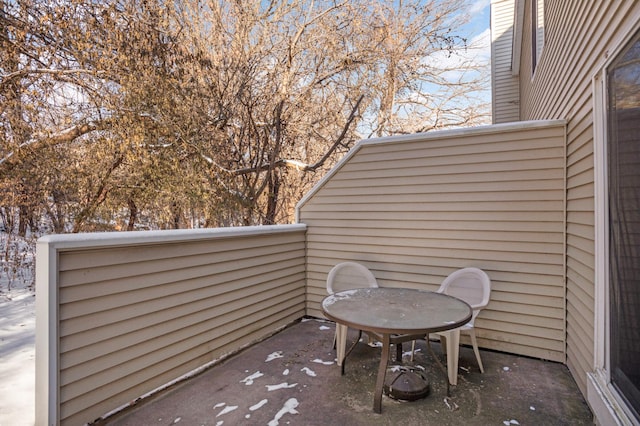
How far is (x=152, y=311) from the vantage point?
8.41ft

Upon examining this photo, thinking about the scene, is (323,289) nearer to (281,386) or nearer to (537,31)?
(281,386)

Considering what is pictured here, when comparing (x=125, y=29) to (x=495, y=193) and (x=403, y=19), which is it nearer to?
(x=495, y=193)

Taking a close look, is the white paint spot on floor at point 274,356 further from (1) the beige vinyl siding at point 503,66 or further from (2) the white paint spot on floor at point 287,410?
(1) the beige vinyl siding at point 503,66

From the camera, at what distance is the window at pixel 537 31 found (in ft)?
15.0

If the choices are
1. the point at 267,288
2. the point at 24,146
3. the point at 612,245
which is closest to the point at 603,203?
the point at 612,245

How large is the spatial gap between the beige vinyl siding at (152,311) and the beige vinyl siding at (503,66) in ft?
20.8

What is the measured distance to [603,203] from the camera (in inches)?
78.4

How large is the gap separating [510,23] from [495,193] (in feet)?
21.6

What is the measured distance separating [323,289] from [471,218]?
201cm

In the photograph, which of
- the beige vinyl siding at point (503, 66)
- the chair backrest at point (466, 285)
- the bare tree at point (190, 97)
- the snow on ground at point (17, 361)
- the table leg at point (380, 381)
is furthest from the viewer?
the beige vinyl siding at point (503, 66)

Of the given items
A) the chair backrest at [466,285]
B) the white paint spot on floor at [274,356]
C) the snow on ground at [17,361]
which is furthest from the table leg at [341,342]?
the snow on ground at [17,361]

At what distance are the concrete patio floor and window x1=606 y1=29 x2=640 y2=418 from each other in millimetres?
771

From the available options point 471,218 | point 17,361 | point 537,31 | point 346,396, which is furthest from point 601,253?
point 17,361

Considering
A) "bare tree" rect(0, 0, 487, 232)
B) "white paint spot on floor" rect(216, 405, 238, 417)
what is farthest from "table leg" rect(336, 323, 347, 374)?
"bare tree" rect(0, 0, 487, 232)
